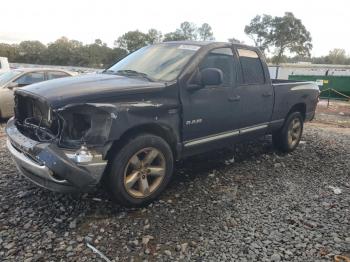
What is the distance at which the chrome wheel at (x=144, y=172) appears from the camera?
3570mm

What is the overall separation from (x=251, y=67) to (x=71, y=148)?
3.16 metres

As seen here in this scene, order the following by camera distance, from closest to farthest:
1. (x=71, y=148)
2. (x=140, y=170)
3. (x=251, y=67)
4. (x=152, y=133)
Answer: (x=71, y=148)
(x=140, y=170)
(x=152, y=133)
(x=251, y=67)

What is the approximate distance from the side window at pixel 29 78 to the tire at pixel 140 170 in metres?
6.95

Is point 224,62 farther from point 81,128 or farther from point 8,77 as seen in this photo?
point 8,77

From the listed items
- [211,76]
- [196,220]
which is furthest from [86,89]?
[196,220]

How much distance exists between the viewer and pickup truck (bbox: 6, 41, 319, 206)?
3209mm

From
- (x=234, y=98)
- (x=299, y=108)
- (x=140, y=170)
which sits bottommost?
(x=140, y=170)

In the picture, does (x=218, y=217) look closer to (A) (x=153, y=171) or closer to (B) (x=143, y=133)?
(A) (x=153, y=171)

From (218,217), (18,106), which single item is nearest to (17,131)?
(18,106)

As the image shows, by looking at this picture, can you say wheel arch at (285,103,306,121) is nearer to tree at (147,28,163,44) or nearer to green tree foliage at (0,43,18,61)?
green tree foliage at (0,43,18,61)

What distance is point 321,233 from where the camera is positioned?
3.47 m

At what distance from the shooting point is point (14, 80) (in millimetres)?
9188

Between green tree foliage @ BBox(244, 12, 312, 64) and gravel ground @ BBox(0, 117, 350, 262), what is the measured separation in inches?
2911

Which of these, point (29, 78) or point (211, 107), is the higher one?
point (211, 107)
